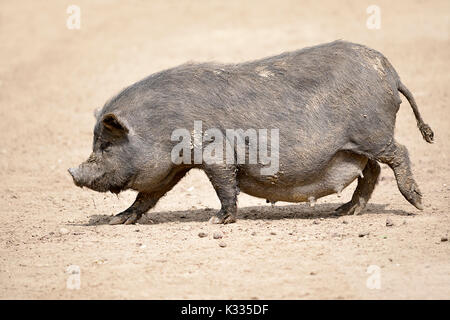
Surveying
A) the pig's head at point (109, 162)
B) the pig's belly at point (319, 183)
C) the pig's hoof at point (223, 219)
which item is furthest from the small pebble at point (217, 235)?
the pig's head at point (109, 162)

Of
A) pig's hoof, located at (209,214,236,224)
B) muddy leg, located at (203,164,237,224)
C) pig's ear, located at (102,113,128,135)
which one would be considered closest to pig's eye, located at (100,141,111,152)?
pig's ear, located at (102,113,128,135)

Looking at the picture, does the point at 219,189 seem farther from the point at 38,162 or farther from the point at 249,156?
the point at 38,162

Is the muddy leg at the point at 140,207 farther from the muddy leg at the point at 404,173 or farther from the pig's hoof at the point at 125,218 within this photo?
the muddy leg at the point at 404,173

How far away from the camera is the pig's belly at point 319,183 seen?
831 centimetres


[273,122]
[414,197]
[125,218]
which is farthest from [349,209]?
[125,218]

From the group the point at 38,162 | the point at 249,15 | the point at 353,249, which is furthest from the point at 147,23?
the point at 353,249

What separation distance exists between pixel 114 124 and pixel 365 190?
9.06 ft

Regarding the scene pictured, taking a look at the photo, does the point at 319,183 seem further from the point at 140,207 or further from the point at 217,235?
the point at 140,207

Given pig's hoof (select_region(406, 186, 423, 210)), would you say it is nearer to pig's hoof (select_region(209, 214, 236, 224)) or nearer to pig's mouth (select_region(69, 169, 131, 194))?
pig's hoof (select_region(209, 214, 236, 224))

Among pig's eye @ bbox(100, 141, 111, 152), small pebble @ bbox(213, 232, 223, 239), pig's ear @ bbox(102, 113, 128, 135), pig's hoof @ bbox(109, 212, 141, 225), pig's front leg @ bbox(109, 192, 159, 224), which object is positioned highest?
pig's ear @ bbox(102, 113, 128, 135)

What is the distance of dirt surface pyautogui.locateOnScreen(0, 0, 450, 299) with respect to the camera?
6.32m

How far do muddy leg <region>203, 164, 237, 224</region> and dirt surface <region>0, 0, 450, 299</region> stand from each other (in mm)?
158

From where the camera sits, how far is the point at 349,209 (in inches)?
345

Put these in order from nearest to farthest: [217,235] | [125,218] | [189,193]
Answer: [217,235] → [125,218] → [189,193]
